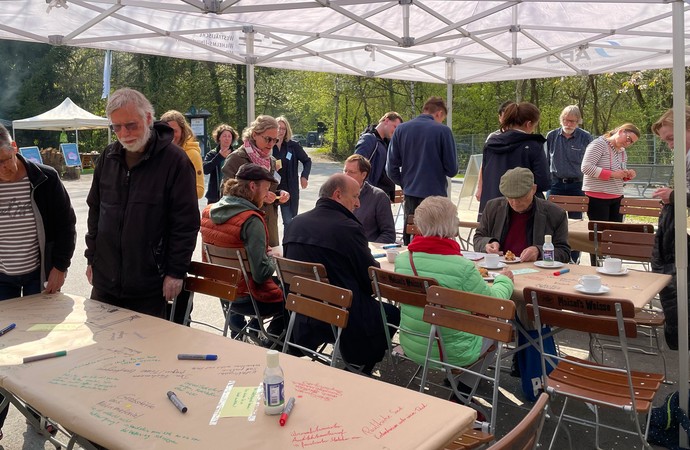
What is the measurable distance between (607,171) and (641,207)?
0.57m

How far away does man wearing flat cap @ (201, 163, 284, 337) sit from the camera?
4238 mm

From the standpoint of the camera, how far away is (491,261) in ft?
13.7

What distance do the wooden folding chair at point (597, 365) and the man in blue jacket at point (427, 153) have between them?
3376 mm

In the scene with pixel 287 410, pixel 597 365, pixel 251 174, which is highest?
pixel 251 174

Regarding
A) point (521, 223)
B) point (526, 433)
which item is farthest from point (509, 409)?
point (526, 433)

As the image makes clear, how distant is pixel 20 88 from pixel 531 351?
114 ft

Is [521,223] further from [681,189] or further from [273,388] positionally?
[273,388]

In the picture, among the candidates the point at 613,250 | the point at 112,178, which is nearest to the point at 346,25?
the point at 613,250

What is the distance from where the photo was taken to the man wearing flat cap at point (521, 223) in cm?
438

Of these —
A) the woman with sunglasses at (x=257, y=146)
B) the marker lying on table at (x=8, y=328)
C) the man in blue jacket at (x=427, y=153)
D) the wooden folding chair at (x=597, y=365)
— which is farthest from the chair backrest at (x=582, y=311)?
the man in blue jacket at (x=427, y=153)

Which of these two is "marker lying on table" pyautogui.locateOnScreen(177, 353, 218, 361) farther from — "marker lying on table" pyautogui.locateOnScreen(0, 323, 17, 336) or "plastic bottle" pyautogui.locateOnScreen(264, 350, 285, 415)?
"marker lying on table" pyautogui.locateOnScreen(0, 323, 17, 336)

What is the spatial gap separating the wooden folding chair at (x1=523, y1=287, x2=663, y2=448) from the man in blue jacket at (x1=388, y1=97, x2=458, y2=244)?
133 inches

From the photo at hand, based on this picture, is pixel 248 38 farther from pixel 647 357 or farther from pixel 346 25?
pixel 647 357

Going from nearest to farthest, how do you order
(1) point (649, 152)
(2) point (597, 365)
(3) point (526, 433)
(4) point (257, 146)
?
(3) point (526, 433)
(2) point (597, 365)
(4) point (257, 146)
(1) point (649, 152)
